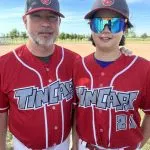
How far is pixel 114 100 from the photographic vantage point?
3.69 m

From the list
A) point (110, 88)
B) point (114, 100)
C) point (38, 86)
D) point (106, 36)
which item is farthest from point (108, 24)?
point (38, 86)

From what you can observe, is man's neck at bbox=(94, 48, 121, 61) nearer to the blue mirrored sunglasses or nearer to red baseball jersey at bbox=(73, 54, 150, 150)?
red baseball jersey at bbox=(73, 54, 150, 150)

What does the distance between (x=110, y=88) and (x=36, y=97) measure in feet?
2.49

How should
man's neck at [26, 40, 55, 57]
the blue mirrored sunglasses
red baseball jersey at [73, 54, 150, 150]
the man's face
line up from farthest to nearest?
man's neck at [26, 40, 55, 57] → the man's face → the blue mirrored sunglasses → red baseball jersey at [73, 54, 150, 150]

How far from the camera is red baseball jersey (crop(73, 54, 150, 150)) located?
370 cm

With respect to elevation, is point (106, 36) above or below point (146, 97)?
above

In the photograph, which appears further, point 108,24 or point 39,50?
point 39,50

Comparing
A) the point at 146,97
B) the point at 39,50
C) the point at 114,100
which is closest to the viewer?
the point at 114,100

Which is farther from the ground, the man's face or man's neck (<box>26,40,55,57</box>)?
the man's face

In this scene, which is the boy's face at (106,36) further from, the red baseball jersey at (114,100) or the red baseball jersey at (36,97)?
the red baseball jersey at (36,97)

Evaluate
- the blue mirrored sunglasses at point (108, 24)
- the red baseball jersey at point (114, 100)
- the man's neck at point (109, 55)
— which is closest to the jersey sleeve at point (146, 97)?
the red baseball jersey at point (114, 100)

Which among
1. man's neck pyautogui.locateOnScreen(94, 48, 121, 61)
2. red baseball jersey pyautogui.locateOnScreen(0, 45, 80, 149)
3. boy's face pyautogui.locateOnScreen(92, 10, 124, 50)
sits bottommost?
red baseball jersey pyautogui.locateOnScreen(0, 45, 80, 149)

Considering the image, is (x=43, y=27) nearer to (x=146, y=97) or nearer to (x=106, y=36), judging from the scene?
(x=106, y=36)

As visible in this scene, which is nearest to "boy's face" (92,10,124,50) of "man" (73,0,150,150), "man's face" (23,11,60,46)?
"man" (73,0,150,150)
